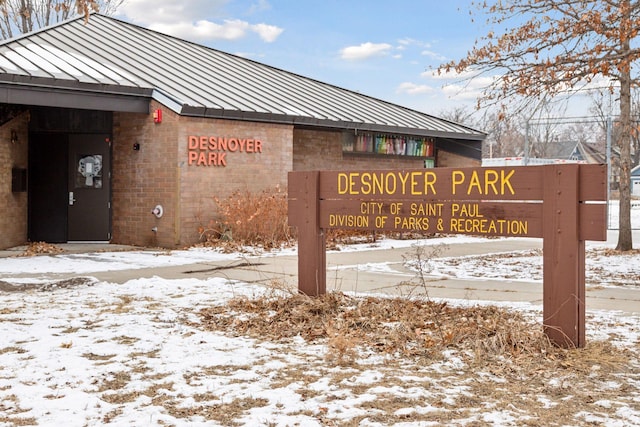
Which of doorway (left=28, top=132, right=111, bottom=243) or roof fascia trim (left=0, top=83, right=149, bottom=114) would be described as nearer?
roof fascia trim (left=0, top=83, right=149, bottom=114)

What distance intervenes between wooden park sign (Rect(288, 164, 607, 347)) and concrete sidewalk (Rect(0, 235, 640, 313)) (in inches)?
31.3

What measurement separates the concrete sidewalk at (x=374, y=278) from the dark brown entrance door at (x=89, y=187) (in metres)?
5.46

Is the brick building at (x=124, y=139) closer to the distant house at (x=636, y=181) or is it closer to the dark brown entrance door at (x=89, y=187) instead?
the dark brown entrance door at (x=89, y=187)

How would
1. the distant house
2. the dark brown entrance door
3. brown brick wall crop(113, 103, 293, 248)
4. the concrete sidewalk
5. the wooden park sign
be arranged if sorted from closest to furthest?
the wooden park sign < the concrete sidewalk < brown brick wall crop(113, 103, 293, 248) < the dark brown entrance door < the distant house

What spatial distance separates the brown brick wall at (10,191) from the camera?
15445 millimetres

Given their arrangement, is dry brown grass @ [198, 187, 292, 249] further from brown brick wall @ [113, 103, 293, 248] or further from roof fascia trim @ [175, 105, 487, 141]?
roof fascia trim @ [175, 105, 487, 141]

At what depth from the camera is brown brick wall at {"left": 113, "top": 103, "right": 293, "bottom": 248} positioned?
51.6 feet

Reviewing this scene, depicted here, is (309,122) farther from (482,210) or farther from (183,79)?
(482,210)

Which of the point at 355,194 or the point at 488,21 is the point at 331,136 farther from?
the point at 355,194

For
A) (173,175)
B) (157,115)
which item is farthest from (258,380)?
(157,115)

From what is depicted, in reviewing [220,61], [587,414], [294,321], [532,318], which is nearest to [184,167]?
[220,61]

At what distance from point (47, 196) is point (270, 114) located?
232 inches

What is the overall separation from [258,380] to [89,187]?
13612mm

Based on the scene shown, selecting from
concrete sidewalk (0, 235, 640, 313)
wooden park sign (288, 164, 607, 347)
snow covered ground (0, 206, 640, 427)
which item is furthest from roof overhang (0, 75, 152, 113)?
wooden park sign (288, 164, 607, 347)
